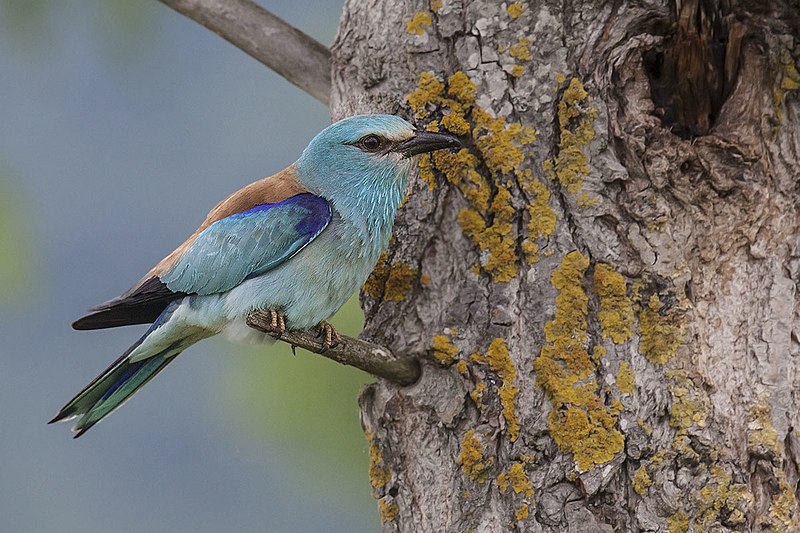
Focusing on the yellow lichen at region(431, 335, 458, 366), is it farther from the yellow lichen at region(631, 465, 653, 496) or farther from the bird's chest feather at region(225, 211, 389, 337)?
the yellow lichen at region(631, 465, 653, 496)

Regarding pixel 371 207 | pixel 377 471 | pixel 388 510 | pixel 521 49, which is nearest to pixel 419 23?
pixel 521 49

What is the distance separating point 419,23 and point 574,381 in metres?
1.11

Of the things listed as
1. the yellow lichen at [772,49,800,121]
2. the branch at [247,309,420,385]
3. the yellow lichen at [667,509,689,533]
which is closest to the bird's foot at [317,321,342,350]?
the branch at [247,309,420,385]

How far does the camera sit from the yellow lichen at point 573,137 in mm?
2924

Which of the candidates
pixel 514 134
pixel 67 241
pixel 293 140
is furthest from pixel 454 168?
pixel 67 241

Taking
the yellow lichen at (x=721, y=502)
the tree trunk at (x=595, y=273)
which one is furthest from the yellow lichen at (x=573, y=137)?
the yellow lichen at (x=721, y=502)

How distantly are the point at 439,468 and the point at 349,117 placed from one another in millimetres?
1080

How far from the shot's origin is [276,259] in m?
3.11

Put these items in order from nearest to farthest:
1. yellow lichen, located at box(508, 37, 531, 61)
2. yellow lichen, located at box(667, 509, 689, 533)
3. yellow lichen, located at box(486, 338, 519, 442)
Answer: yellow lichen, located at box(667, 509, 689, 533), yellow lichen, located at box(486, 338, 519, 442), yellow lichen, located at box(508, 37, 531, 61)

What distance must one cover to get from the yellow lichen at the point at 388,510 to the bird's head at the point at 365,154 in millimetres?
904

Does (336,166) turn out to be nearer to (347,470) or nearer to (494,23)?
(494,23)

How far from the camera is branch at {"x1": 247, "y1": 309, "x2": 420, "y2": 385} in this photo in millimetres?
2811

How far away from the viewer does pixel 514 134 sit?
2957mm

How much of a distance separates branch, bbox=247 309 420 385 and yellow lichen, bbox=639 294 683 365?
642 mm
